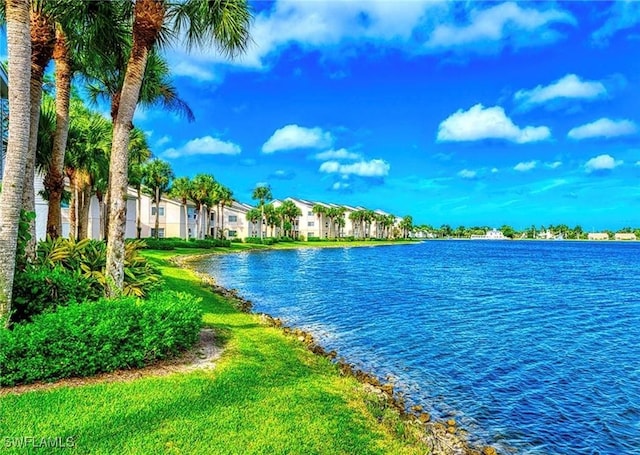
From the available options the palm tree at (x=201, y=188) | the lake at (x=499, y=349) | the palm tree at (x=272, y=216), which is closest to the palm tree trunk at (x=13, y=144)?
the lake at (x=499, y=349)

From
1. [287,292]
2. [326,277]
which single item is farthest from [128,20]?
[326,277]

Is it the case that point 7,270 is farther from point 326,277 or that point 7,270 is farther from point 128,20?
point 326,277

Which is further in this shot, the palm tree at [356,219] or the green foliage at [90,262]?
the palm tree at [356,219]

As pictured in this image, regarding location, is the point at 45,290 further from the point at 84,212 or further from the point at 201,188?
the point at 201,188

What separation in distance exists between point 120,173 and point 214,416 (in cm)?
646

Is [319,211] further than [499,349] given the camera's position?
Yes

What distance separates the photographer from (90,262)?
11.2m

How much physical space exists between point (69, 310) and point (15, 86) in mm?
4191

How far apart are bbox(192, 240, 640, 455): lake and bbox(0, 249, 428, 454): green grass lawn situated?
253 centimetres

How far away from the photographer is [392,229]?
191625mm

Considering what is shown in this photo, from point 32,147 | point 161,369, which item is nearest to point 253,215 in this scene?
point 32,147

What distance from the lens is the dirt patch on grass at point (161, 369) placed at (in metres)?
7.19

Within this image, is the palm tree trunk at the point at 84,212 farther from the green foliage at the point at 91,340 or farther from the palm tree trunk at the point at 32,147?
the green foliage at the point at 91,340

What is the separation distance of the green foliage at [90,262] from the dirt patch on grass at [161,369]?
226 cm
